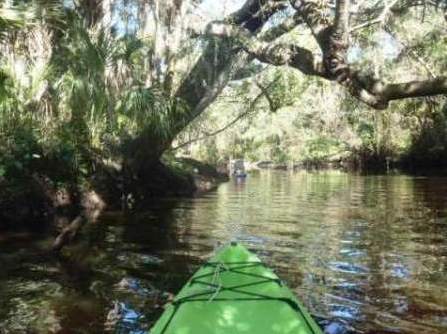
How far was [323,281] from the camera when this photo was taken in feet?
24.8

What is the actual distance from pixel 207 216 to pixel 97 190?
2871mm

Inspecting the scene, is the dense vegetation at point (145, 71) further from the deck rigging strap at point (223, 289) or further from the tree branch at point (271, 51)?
the deck rigging strap at point (223, 289)

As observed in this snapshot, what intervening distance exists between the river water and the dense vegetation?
185 centimetres

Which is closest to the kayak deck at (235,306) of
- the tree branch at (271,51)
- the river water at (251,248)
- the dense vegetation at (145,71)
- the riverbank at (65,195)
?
the river water at (251,248)

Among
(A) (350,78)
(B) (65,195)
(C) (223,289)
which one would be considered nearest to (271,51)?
(A) (350,78)

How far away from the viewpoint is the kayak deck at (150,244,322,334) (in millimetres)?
4137

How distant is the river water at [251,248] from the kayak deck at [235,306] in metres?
1.13

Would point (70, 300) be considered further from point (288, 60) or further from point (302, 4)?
point (288, 60)

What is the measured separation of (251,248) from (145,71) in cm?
812

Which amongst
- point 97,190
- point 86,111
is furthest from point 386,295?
point 97,190

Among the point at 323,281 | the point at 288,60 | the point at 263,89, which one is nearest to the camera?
the point at 323,281

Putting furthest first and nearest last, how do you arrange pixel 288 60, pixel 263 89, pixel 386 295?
pixel 263 89
pixel 288 60
pixel 386 295

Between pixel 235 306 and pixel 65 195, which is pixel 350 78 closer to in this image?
pixel 65 195

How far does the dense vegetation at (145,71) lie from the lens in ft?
35.8
